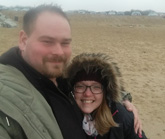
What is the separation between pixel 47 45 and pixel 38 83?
0.97 ft

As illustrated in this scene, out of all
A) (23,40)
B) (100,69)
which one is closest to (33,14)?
(23,40)

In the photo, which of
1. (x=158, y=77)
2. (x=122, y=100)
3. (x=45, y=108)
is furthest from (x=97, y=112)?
(x=158, y=77)

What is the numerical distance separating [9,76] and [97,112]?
1040mm

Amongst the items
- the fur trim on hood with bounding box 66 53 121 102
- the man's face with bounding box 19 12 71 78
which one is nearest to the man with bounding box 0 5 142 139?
the man's face with bounding box 19 12 71 78

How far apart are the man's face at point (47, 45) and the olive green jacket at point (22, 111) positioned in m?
0.24

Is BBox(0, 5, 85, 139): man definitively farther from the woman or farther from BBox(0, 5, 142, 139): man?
the woman

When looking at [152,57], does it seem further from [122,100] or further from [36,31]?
[36,31]

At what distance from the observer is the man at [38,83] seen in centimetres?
111

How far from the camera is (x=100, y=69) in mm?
2053

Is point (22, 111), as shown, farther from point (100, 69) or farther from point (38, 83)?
point (100, 69)

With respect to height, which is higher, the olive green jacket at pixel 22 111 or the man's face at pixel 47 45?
the man's face at pixel 47 45

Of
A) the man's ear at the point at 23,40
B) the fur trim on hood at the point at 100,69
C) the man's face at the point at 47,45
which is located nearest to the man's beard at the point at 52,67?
the man's face at the point at 47,45

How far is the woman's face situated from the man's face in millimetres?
504

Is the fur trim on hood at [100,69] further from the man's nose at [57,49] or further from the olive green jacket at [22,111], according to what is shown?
the olive green jacket at [22,111]
